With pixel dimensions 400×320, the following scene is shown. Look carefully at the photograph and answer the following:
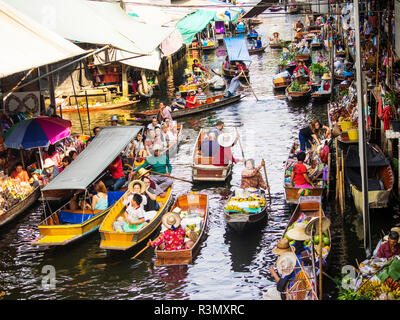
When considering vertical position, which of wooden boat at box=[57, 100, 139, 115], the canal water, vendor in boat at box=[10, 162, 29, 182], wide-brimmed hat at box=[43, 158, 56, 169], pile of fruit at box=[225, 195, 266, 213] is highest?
wooden boat at box=[57, 100, 139, 115]

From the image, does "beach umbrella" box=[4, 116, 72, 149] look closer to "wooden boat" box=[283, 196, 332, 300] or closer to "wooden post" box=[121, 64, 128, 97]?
"wooden boat" box=[283, 196, 332, 300]

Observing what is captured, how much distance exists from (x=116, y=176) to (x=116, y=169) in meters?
0.20

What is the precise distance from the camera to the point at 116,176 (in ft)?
47.6

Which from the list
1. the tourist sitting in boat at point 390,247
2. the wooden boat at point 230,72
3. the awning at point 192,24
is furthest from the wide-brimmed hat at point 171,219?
the awning at point 192,24

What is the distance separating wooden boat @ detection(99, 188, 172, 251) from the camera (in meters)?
11.3

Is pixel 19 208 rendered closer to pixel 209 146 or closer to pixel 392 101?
pixel 209 146

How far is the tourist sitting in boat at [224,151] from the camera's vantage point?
604 inches

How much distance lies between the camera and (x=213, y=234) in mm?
12508

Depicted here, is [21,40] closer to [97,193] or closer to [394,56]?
[97,193]

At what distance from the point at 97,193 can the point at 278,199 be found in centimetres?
473

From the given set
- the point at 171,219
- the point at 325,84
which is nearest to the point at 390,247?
the point at 171,219

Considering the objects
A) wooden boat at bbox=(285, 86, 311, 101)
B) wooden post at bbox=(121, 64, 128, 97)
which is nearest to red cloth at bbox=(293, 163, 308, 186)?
wooden boat at bbox=(285, 86, 311, 101)

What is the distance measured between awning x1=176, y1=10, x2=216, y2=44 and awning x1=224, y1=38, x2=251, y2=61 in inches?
79.4

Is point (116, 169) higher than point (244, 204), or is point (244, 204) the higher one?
point (116, 169)
